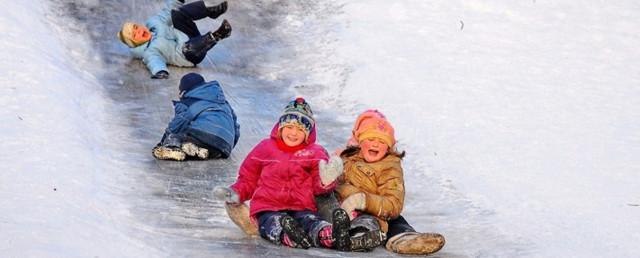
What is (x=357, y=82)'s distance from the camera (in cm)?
1273

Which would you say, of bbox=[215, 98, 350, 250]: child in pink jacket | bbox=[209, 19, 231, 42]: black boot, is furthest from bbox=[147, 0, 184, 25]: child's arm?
bbox=[215, 98, 350, 250]: child in pink jacket

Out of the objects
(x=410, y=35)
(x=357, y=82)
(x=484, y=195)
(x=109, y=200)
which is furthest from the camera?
(x=410, y=35)

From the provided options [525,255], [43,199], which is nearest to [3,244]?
[43,199]

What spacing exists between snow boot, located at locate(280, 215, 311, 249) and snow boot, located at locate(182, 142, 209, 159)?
2443mm

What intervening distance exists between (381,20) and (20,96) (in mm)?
6478

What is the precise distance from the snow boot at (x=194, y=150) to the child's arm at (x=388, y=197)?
228cm

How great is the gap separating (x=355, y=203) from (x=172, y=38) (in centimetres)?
630

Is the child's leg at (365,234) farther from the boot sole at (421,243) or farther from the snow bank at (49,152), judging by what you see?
the snow bank at (49,152)

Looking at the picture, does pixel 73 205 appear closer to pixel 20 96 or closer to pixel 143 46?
pixel 20 96

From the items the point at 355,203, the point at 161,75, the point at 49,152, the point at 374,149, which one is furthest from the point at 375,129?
the point at 161,75

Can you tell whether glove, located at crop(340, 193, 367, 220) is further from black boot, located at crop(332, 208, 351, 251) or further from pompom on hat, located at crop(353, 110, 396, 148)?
pompom on hat, located at crop(353, 110, 396, 148)

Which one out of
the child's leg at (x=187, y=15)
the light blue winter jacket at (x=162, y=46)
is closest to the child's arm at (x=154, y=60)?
the light blue winter jacket at (x=162, y=46)

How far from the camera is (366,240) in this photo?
7152 mm

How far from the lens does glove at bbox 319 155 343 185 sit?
720cm
